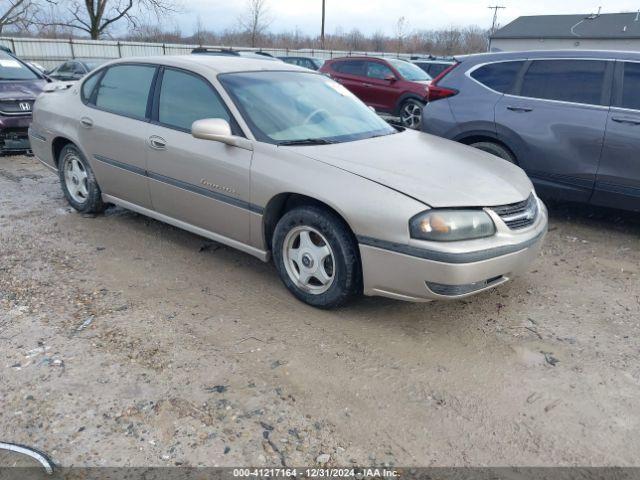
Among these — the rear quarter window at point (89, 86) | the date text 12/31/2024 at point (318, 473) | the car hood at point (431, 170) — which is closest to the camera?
the date text 12/31/2024 at point (318, 473)

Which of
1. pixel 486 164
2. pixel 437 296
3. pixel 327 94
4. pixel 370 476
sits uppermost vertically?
pixel 327 94

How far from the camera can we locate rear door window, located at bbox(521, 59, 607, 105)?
5141 millimetres

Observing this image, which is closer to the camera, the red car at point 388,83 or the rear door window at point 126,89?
the rear door window at point 126,89

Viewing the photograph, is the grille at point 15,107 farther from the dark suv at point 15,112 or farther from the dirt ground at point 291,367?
the dirt ground at point 291,367

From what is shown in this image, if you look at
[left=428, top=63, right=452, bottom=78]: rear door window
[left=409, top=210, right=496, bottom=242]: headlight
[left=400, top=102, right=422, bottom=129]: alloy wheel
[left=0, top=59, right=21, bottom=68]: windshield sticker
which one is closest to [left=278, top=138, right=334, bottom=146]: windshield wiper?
[left=409, top=210, right=496, bottom=242]: headlight

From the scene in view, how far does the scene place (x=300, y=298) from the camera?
3.68 meters

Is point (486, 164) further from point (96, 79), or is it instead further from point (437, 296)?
point (96, 79)

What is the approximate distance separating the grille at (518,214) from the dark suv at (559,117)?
176 cm

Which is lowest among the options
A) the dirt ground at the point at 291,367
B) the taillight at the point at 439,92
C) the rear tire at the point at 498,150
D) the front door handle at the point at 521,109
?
the dirt ground at the point at 291,367

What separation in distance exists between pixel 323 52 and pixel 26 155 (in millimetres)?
29115

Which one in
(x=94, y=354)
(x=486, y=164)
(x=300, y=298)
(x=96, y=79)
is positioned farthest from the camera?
(x=96, y=79)

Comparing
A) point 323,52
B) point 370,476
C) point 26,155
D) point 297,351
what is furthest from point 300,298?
point 323,52

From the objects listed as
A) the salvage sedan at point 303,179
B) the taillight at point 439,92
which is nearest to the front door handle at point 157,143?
the salvage sedan at point 303,179

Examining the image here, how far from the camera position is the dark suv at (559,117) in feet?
16.1
